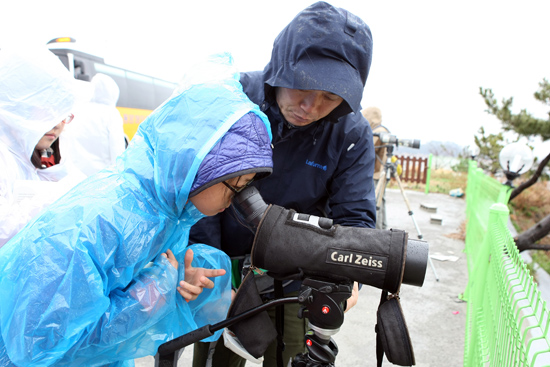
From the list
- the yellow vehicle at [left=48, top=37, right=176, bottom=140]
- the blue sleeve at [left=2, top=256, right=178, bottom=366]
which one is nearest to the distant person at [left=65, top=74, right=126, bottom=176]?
the blue sleeve at [left=2, top=256, right=178, bottom=366]

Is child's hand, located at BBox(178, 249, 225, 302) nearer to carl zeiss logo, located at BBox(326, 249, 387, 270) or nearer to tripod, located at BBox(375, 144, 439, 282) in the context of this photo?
carl zeiss logo, located at BBox(326, 249, 387, 270)

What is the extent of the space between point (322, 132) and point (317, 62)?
12.6 inches

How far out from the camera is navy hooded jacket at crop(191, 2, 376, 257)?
147 centimetres

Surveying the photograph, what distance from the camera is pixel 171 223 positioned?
125 centimetres

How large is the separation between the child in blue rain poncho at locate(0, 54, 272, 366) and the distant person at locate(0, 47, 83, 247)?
704mm

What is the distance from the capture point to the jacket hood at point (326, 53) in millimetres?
1408

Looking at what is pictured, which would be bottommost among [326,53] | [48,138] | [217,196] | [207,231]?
[207,231]

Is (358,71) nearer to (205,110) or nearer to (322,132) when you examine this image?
(322,132)

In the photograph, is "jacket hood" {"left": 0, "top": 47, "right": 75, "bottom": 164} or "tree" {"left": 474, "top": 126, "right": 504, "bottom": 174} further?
"tree" {"left": 474, "top": 126, "right": 504, "bottom": 174}

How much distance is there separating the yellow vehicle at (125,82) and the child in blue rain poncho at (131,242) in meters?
9.16

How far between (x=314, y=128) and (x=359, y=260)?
2.53 feet

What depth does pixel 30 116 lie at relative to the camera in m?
1.86

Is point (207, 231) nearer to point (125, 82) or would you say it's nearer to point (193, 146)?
point (193, 146)

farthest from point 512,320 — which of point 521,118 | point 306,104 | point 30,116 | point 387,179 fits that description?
point 521,118
